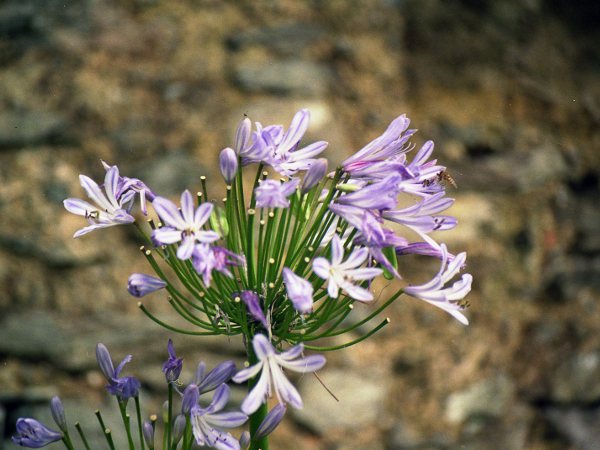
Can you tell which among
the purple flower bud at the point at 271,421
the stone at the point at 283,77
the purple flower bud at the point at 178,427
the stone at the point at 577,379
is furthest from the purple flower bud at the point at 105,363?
the stone at the point at 577,379

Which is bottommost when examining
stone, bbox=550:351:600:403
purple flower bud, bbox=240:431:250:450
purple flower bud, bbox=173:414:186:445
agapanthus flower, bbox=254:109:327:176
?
stone, bbox=550:351:600:403

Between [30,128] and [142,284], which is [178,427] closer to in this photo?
[142,284]

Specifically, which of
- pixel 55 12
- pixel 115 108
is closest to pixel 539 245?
pixel 115 108

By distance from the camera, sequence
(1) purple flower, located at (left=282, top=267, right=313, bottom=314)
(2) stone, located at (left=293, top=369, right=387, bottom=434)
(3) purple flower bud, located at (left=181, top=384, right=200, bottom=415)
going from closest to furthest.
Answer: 1. (1) purple flower, located at (left=282, top=267, right=313, bottom=314)
2. (3) purple flower bud, located at (left=181, top=384, right=200, bottom=415)
3. (2) stone, located at (left=293, top=369, right=387, bottom=434)

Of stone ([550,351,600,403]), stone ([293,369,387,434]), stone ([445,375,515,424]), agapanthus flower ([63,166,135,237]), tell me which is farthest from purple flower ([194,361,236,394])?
stone ([550,351,600,403])

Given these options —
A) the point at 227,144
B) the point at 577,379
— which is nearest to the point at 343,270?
the point at 227,144

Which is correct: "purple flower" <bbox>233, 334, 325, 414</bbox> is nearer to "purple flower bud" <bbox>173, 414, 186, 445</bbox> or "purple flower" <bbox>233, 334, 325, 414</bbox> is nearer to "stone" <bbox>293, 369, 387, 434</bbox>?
"purple flower bud" <bbox>173, 414, 186, 445</bbox>
